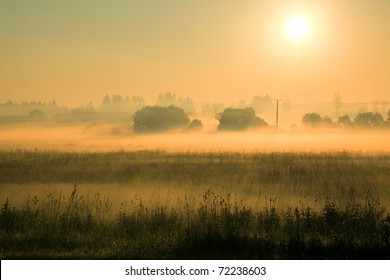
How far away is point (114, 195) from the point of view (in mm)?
20875

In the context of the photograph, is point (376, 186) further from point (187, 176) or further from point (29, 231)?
point (29, 231)

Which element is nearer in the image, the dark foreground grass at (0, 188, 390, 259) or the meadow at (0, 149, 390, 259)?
the dark foreground grass at (0, 188, 390, 259)

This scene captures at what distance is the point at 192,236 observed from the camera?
12.8 metres

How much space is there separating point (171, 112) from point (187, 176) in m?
51.8

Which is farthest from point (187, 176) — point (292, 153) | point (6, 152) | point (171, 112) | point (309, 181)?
point (171, 112)

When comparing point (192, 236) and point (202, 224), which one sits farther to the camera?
point (202, 224)

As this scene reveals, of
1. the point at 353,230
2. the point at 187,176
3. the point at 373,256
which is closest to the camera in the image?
the point at 373,256

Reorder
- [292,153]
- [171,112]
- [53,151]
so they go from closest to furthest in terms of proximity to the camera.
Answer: [292,153] → [53,151] → [171,112]

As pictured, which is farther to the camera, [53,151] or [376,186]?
[53,151]

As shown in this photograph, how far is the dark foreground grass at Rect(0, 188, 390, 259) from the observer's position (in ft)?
39.5

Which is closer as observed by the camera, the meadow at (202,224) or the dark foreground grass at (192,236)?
the dark foreground grass at (192,236)

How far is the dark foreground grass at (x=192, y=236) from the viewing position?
12047 millimetres

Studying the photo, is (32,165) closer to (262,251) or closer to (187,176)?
(187,176)

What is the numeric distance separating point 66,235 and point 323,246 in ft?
20.4
